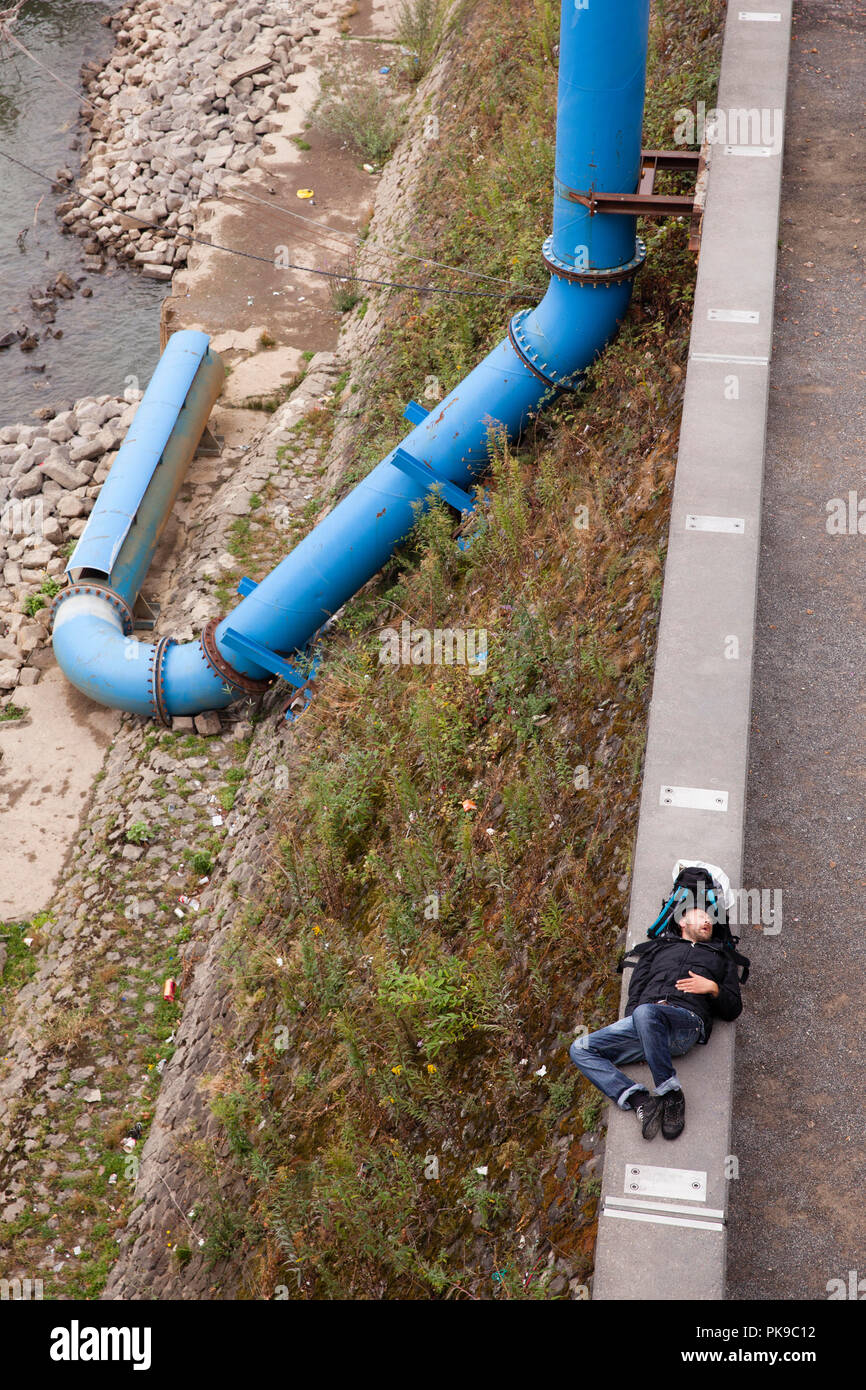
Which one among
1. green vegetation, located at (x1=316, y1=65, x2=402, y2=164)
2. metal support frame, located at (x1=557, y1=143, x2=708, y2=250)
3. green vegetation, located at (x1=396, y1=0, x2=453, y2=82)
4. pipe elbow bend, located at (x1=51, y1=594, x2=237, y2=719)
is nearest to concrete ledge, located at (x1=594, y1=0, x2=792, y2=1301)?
metal support frame, located at (x1=557, y1=143, x2=708, y2=250)

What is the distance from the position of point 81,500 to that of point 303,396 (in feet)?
9.39

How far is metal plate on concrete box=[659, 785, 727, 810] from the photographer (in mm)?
4953

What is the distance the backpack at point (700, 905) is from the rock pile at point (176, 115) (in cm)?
1508

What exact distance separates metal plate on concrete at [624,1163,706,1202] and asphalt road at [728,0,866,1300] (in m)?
0.40

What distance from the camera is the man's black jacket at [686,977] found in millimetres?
4379

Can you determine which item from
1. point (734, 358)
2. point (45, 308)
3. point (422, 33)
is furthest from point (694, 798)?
point (422, 33)

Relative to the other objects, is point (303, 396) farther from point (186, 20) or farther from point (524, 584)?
point (186, 20)

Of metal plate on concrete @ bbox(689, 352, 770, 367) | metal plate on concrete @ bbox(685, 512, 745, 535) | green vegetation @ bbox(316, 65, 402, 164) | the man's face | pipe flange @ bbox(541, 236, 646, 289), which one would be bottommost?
the man's face

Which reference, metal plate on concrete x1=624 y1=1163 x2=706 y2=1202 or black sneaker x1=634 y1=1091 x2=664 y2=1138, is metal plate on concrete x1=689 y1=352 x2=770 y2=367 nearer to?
black sneaker x1=634 y1=1091 x2=664 y2=1138

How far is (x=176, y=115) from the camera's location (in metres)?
18.8

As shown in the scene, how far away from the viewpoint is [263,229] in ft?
53.0

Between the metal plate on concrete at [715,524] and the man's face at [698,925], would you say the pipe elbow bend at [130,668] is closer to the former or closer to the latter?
the metal plate on concrete at [715,524]

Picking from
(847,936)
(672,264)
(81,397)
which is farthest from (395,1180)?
(81,397)

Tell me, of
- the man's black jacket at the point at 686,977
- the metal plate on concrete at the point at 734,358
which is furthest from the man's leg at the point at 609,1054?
the metal plate on concrete at the point at 734,358
